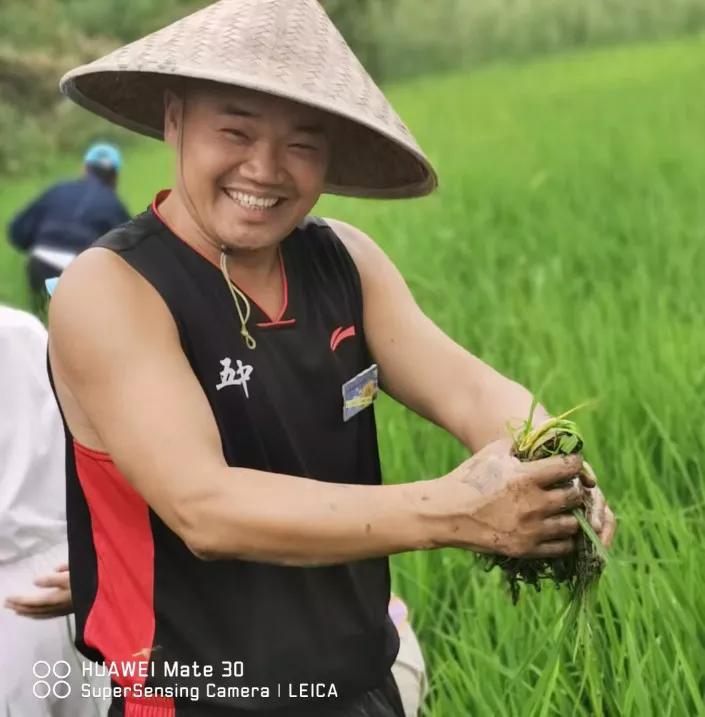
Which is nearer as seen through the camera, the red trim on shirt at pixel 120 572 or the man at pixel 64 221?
the red trim on shirt at pixel 120 572

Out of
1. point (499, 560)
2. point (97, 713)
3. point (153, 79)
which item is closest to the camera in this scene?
point (499, 560)

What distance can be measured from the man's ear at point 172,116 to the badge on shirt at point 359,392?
27 centimetres

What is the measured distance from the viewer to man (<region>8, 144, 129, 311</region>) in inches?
173

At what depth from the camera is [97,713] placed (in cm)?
142

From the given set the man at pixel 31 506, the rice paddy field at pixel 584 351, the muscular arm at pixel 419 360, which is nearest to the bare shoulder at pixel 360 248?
the muscular arm at pixel 419 360

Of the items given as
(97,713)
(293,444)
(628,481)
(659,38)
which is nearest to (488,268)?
(628,481)

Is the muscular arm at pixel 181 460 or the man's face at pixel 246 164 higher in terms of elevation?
the man's face at pixel 246 164

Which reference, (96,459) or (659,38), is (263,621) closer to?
(96,459)

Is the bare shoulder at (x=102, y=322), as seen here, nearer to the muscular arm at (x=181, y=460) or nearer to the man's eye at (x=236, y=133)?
the muscular arm at (x=181, y=460)

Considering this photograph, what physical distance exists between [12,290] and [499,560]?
490 cm

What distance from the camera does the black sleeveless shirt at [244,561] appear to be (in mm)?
1000

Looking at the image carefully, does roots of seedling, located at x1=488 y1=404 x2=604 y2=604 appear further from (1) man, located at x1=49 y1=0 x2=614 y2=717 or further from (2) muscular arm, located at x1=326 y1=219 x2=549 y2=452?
(2) muscular arm, located at x1=326 y1=219 x2=549 y2=452

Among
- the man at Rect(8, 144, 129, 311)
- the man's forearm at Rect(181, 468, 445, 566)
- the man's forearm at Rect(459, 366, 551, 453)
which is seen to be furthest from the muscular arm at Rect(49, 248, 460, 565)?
the man at Rect(8, 144, 129, 311)

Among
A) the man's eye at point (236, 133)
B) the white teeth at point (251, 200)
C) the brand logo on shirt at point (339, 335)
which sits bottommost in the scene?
the brand logo on shirt at point (339, 335)
